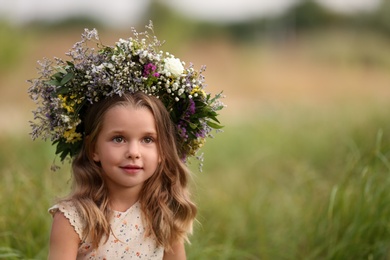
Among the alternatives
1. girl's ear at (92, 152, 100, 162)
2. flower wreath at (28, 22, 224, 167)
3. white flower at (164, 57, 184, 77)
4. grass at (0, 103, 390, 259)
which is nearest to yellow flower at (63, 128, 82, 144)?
flower wreath at (28, 22, 224, 167)

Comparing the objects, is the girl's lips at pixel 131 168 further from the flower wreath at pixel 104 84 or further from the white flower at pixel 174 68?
the white flower at pixel 174 68

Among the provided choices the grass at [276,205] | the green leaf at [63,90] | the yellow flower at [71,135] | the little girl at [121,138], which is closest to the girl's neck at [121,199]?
the little girl at [121,138]

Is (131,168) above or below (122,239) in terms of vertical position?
above

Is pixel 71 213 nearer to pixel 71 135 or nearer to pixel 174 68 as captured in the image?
pixel 71 135

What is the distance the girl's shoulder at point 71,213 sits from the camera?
2645mm

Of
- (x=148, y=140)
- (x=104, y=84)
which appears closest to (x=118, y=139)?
(x=148, y=140)

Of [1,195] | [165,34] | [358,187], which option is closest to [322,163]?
[358,187]

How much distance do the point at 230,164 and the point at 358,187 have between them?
3679 mm

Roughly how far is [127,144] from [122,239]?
0.40 m

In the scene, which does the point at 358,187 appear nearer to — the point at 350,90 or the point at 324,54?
the point at 350,90

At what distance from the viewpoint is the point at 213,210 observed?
5.20 m

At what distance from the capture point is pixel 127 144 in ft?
8.84

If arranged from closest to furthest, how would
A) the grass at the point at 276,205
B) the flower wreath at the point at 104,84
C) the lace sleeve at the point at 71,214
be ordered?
the lace sleeve at the point at 71,214, the flower wreath at the point at 104,84, the grass at the point at 276,205

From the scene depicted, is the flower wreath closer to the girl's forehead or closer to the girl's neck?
the girl's forehead
